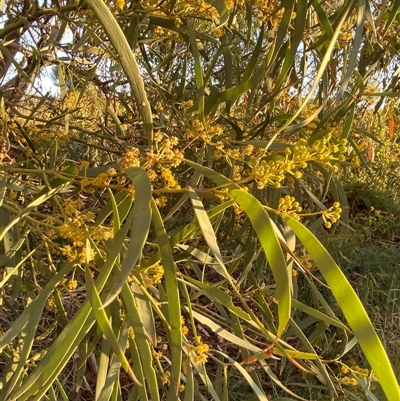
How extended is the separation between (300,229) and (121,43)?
0.23 metres

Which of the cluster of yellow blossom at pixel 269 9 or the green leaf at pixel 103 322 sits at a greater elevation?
the cluster of yellow blossom at pixel 269 9

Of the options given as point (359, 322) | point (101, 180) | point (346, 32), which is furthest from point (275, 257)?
point (346, 32)

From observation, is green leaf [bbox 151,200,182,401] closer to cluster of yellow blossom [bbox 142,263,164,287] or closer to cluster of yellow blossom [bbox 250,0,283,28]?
cluster of yellow blossom [bbox 142,263,164,287]

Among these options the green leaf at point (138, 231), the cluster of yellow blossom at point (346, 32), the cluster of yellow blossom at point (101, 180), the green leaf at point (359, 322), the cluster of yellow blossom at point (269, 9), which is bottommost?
the green leaf at point (359, 322)

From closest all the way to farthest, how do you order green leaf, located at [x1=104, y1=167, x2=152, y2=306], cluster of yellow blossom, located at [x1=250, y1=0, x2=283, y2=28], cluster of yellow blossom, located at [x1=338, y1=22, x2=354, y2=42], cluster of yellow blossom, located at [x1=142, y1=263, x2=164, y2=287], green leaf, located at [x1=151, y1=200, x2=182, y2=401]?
green leaf, located at [x1=104, y1=167, x2=152, y2=306]
green leaf, located at [x1=151, y1=200, x2=182, y2=401]
cluster of yellow blossom, located at [x1=142, y1=263, x2=164, y2=287]
cluster of yellow blossom, located at [x1=250, y1=0, x2=283, y2=28]
cluster of yellow blossom, located at [x1=338, y1=22, x2=354, y2=42]

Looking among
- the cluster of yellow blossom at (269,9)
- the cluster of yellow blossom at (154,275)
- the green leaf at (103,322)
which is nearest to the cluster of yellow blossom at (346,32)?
the cluster of yellow blossom at (269,9)

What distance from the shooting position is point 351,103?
3.08 feet

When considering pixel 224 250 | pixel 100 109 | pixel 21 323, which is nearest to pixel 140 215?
pixel 21 323

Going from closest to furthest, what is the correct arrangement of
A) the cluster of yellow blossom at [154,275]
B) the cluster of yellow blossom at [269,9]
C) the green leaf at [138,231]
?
the green leaf at [138,231] → the cluster of yellow blossom at [154,275] → the cluster of yellow blossom at [269,9]

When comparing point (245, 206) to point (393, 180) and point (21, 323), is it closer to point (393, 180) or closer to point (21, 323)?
point (21, 323)

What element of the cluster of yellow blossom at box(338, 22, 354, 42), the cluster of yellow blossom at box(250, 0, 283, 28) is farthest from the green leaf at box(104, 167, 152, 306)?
the cluster of yellow blossom at box(338, 22, 354, 42)

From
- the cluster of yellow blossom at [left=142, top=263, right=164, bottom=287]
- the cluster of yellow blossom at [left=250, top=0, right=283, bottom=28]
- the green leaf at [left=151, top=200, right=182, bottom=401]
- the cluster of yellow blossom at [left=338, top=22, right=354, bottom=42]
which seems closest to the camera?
the green leaf at [left=151, top=200, right=182, bottom=401]

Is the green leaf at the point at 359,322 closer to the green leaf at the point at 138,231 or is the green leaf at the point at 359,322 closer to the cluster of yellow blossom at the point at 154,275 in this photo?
the green leaf at the point at 138,231

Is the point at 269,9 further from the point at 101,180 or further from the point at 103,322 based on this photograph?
the point at 103,322
